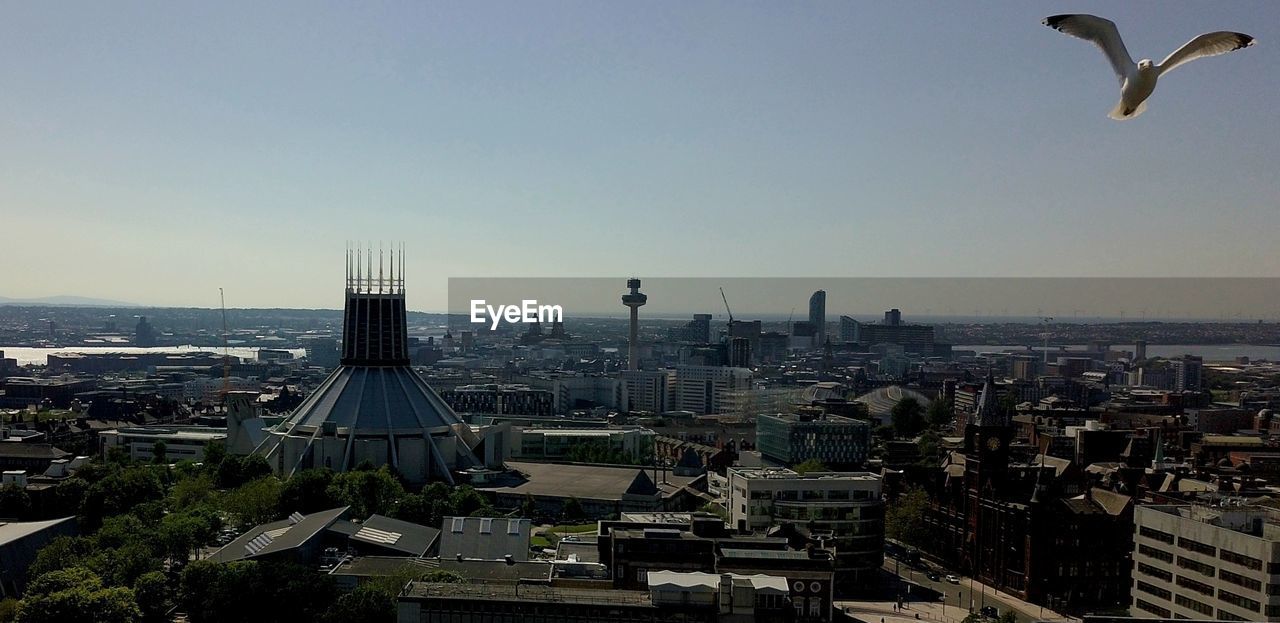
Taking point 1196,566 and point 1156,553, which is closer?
point 1196,566

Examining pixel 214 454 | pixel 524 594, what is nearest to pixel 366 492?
pixel 214 454

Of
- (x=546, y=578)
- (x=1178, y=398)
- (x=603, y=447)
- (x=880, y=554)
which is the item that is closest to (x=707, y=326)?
(x=1178, y=398)

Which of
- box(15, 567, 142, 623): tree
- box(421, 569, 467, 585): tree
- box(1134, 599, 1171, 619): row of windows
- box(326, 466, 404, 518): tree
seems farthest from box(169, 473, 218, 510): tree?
box(1134, 599, 1171, 619): row of windows

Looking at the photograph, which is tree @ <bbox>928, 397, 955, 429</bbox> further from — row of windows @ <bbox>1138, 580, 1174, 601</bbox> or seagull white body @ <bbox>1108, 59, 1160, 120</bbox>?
seagull white body @ <bbox>1108, 59, 1160, 120</bbox>

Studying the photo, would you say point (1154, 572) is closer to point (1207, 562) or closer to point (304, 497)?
point (1207, 562)

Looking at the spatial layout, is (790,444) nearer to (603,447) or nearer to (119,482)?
(603,447)

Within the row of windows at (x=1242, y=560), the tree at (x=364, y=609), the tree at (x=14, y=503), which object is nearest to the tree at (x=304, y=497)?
the tree at (x=14, y=503)
